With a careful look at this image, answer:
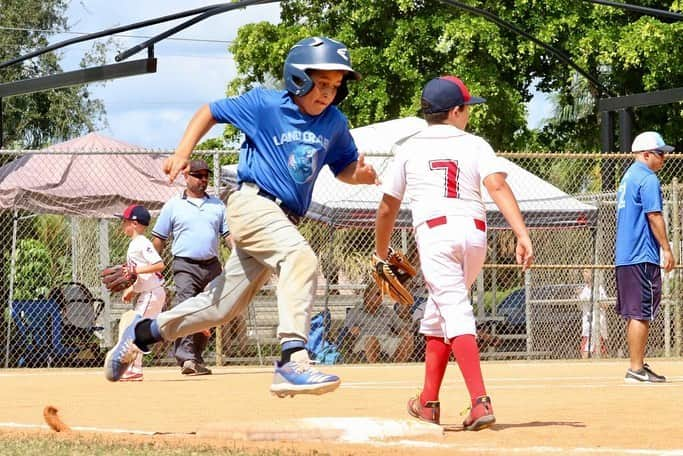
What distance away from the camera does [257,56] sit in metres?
32.0

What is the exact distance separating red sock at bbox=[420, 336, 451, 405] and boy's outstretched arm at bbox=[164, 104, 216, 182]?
166cm

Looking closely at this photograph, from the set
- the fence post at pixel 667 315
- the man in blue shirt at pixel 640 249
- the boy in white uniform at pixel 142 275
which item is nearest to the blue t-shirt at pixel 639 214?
the man in blue shirt at pixel 640 249

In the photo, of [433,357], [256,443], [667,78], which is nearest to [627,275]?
[433,357]

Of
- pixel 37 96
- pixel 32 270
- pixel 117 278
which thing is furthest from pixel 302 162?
pixel 37 96

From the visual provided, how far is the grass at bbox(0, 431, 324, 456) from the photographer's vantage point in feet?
17.6

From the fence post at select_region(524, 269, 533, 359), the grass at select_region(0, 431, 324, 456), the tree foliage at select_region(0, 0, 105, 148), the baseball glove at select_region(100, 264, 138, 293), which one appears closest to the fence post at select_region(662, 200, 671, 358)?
the fence post at select_region(524, 269, 533, 359)

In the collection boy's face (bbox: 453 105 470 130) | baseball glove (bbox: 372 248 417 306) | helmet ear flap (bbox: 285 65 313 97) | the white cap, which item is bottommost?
baseball glove (bbox: 372 248 417 306)

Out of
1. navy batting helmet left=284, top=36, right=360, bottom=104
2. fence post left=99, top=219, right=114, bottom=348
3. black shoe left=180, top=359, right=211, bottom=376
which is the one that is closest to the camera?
navy batting helmet left=284, top=36, right=360, bottom=104

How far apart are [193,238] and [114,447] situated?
23.7ft

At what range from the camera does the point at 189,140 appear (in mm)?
6648

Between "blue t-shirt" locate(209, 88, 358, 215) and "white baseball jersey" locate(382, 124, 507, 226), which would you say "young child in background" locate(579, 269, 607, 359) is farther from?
"blue t-shirt" locate(209, 88, 358, 215)

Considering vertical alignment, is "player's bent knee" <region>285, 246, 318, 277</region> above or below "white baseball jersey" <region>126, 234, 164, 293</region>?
above

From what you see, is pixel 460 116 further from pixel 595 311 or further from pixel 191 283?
pixel 595 311

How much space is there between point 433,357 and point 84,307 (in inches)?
398
